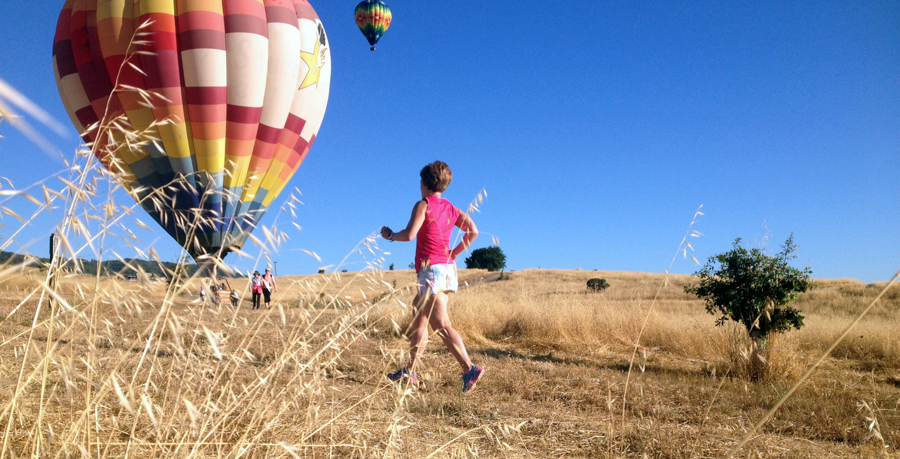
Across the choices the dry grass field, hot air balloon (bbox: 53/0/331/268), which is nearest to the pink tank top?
the dry grass field

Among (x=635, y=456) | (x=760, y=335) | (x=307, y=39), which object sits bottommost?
(x=635, y=456)

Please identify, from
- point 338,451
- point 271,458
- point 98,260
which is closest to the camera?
point 98,260

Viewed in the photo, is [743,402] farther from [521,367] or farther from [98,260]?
[98,260]

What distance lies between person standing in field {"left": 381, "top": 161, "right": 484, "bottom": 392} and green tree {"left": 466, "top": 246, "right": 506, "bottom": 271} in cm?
5637

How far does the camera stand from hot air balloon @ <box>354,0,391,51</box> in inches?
704

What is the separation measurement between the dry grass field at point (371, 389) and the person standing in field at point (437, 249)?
0.19m

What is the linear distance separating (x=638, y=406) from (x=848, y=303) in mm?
18583

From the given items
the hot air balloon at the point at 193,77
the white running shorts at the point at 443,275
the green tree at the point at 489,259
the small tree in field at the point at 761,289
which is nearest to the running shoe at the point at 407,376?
the white running shorts at the point at 443,275

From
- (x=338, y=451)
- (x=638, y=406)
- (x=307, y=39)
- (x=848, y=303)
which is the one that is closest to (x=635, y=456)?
(x=638, y=406)

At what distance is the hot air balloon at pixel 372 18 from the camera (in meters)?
17.9

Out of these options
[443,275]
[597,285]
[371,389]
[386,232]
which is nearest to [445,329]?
[443,275]

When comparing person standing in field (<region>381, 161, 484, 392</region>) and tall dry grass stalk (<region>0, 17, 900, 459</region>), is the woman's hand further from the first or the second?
tall dry grass stalk (<region>0, 17, 900, 459</region>)

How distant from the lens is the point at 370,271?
221 cm

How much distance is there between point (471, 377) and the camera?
3.65 m
